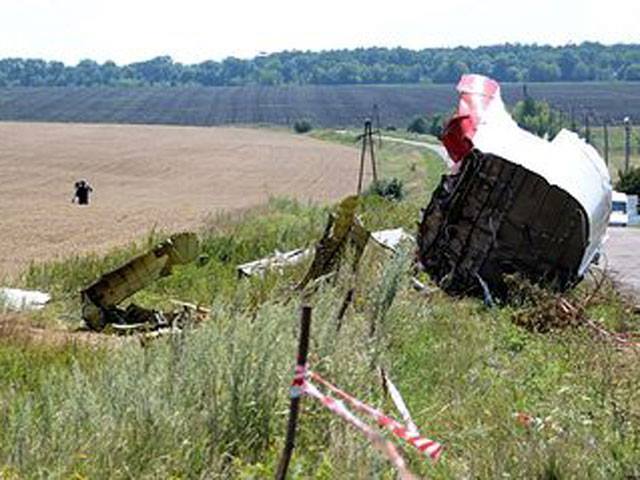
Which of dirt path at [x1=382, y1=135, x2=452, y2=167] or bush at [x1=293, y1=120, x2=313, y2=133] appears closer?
dirt path at [x1=382, y1=135, x2=452, y2=167]

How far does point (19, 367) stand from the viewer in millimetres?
8688

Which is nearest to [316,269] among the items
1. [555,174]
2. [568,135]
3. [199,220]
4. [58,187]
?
[555,174]

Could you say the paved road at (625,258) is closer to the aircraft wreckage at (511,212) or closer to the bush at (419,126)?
the aircraft wreckage at (511,212)

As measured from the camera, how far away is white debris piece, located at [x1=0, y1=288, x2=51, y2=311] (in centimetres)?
1454

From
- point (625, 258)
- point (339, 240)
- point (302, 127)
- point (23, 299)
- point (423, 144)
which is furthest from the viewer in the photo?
point (302, 127)

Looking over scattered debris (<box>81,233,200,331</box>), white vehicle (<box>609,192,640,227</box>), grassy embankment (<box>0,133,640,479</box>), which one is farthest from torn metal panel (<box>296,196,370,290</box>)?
white vehicle (<box>609,192,640,227</box>)

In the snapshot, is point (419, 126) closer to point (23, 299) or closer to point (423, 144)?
point (423, 144)

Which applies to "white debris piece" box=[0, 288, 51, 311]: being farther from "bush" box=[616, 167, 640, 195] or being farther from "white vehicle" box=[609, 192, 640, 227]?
"bush" box=[616, 167, 640, 195]

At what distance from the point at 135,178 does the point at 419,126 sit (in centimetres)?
5260

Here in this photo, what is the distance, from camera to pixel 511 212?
16.2m

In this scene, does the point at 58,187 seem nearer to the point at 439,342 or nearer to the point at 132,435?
the point at 439,342

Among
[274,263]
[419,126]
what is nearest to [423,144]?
[419,126]

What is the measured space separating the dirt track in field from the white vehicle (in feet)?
44.2

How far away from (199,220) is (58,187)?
69.0ft
